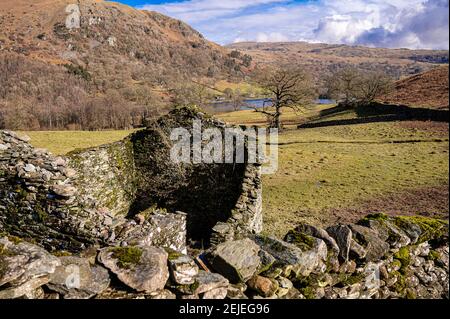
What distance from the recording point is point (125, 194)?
1110 cm

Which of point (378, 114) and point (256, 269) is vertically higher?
point (378, 114)

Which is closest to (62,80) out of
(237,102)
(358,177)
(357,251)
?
(237,102)

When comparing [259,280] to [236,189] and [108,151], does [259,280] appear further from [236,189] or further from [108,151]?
[108,151]

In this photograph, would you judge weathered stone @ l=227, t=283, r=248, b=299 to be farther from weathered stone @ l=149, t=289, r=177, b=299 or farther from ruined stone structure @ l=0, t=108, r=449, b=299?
weathered stone @ l=149, t=289, r=177, b=299

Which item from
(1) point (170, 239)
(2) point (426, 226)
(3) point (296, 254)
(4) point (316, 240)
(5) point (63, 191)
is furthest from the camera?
(1) point (170, 239)

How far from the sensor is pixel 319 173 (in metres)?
20.9

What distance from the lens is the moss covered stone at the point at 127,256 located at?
11.6 feet

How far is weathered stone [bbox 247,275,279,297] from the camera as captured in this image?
3742mm

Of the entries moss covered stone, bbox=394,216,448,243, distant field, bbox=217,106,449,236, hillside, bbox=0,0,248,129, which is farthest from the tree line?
moss covered stone, bbox=394,216,448,243

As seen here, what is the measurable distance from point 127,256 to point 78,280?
22.9 inches

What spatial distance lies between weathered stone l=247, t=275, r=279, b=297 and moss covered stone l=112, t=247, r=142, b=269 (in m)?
1.43

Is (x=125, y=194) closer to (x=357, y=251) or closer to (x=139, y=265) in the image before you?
(x=139, y=265)

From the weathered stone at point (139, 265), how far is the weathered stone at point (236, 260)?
2.34ft
